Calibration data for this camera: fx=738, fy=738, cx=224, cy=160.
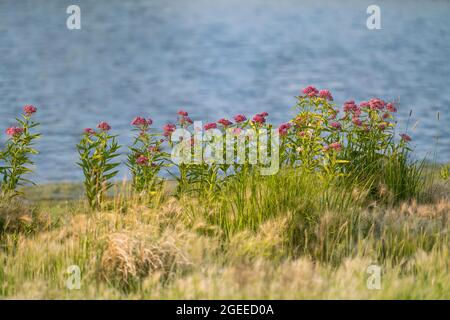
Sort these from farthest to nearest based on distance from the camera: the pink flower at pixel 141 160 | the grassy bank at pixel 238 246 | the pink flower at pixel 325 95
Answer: the pink flower at pixel 325 95 → the pink flower at pixel 141 160 → the grassy bank at pixel 238 246

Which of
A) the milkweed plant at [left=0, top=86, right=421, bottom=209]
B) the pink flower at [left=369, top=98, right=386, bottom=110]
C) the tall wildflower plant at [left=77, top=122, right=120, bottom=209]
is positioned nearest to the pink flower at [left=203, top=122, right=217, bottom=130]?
the milkweed plant at [left=0, top=86, right=421, bottom=209]

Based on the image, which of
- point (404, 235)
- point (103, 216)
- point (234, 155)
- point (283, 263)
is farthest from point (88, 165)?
point (404, 235)

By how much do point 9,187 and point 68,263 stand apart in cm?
223

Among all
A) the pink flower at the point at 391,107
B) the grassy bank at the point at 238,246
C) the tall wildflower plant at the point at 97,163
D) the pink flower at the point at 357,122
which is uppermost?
the pink flower at the point at 391,107

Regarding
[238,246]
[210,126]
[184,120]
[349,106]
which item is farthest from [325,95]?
[238,246]

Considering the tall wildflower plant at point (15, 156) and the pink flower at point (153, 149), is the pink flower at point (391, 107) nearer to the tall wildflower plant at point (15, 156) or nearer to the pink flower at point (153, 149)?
the pink flower at point (153, 149)

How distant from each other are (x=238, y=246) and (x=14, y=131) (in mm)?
3407

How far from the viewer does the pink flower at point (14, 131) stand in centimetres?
931

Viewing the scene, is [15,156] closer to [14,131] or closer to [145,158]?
[14,131]

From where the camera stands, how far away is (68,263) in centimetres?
770

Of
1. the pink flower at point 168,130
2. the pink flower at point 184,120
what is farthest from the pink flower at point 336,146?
the pink flower at point 168,130

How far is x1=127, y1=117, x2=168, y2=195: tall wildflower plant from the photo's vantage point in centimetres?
937

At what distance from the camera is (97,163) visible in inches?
366

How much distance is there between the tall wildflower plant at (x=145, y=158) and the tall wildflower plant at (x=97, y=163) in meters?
0.29
